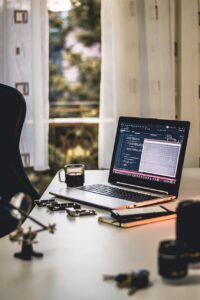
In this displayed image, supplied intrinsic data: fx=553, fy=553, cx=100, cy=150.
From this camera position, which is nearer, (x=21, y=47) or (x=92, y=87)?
(x=21, y=47)

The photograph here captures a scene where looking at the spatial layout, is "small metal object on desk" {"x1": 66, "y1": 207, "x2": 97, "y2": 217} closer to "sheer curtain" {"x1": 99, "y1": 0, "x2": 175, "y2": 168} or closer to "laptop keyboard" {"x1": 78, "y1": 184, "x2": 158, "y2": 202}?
"laptop keyboard" {"x1": 78, "y1": 184, "x2": 158, "y2": 202}

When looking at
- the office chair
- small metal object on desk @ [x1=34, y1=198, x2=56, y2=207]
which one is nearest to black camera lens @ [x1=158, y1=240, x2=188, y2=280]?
small metal object on desk @ [x1=34, y1=198, x2=56, y2=207]

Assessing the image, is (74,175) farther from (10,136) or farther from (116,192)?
(10,136)

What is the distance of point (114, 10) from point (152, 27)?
9.2 inches

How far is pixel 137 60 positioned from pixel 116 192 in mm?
1327

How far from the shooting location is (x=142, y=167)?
210cm

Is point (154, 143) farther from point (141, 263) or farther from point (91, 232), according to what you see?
point (141, 263)

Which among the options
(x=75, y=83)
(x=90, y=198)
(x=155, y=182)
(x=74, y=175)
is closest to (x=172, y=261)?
(x=90, y=198)

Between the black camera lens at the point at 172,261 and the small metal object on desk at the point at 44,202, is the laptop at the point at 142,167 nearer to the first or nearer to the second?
the small metal object on desk at the point at 44,202

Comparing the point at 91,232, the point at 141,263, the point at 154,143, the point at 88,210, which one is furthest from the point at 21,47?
the point at 141,263

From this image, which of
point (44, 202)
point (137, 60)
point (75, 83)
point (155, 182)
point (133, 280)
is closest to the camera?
point (133, 280)

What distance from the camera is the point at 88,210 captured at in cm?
179

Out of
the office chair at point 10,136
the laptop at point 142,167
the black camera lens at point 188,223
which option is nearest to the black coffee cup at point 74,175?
the laptop at point 142,167

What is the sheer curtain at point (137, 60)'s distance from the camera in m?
3.09
